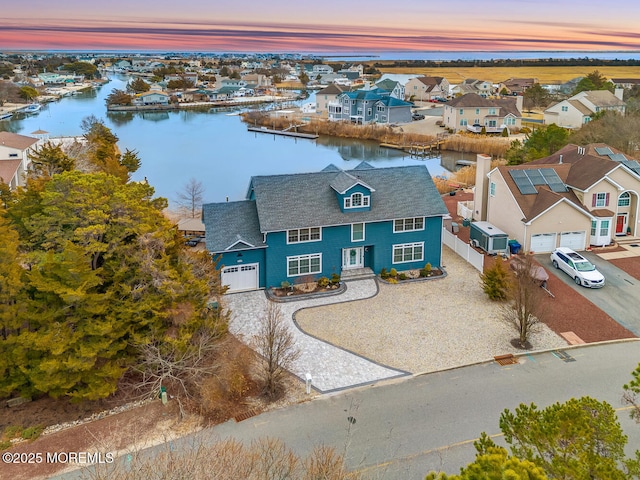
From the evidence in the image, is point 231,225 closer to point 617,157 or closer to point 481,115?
point 617,157

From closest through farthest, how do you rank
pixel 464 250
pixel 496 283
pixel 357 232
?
pixel 496 283 → pixel 357 232 → pixel 464 250

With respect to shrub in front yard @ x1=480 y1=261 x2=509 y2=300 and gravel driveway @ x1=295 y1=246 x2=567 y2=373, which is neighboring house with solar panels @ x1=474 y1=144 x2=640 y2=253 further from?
shrub in front yard @ x1=480 y1=261 x2=509 y2=300

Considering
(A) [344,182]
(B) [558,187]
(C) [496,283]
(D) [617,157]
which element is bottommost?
(C) [496,283]

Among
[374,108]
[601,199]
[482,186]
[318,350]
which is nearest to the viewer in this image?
[318,350]

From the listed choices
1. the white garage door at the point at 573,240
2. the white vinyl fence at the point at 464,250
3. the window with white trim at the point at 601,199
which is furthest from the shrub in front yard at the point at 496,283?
the window with white trim at the point at 601,199

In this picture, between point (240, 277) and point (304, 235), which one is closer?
point (240, 277)

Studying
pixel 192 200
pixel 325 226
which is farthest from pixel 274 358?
pixel 192 200

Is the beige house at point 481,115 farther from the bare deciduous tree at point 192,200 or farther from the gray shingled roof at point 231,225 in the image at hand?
the gray shingled roof at point 231,225

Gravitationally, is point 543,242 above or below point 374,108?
below
